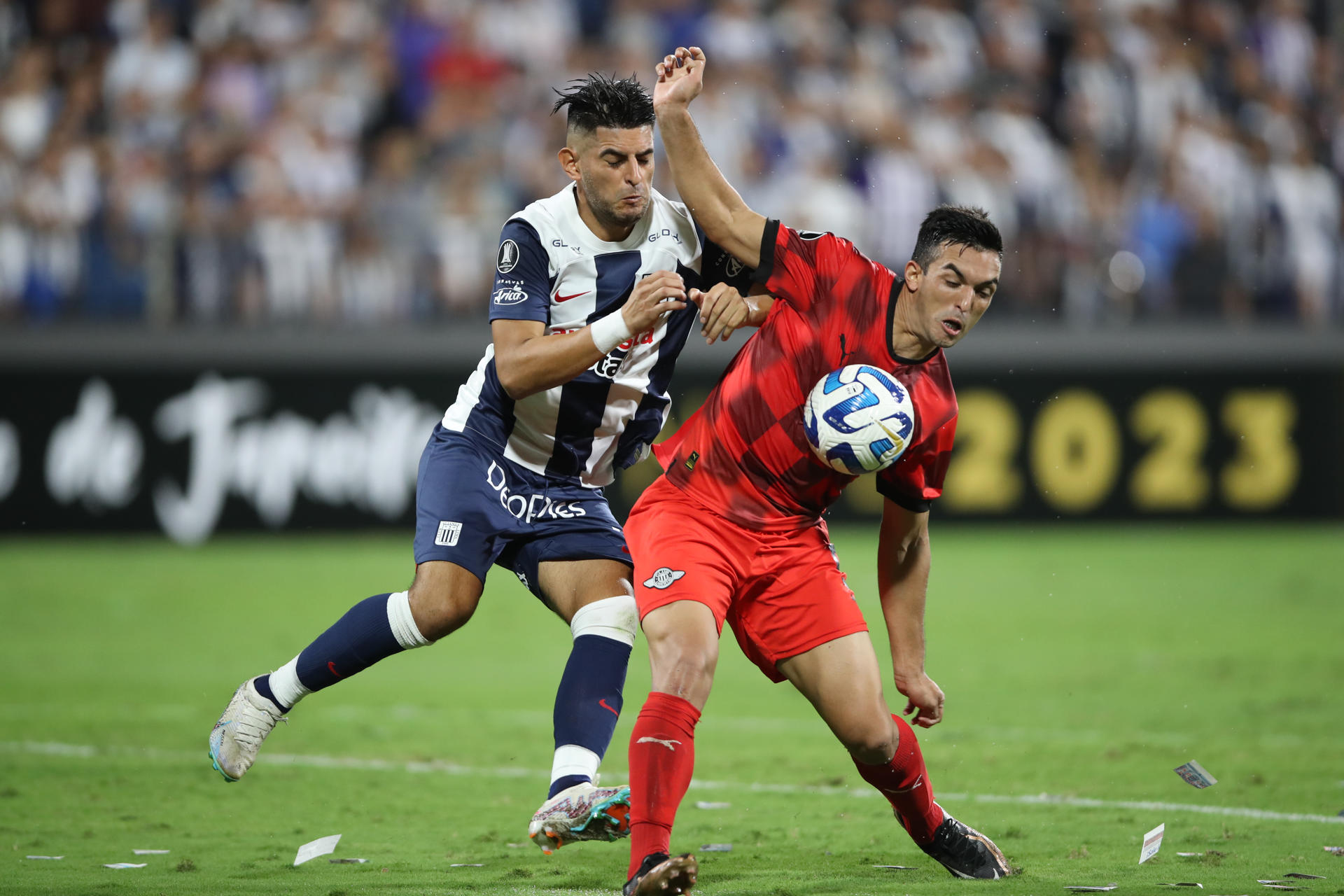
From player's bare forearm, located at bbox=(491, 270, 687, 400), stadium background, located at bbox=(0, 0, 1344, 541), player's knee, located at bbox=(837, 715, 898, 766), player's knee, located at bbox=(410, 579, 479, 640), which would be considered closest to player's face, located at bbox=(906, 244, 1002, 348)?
player's bare forearm, located at bbox=(491, 270, 687, 400)

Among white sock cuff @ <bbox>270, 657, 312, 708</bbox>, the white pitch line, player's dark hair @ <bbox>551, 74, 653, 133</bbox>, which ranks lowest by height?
the white pitch line

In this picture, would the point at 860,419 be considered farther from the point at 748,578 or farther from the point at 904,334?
the point at 748,578

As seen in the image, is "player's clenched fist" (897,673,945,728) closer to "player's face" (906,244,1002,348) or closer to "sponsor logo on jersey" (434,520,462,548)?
"player's face" (906,244,1002,348)

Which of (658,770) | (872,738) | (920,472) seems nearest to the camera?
(658,770)

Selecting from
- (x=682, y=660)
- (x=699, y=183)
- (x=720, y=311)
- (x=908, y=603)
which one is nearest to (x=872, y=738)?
(x=908, y=603)

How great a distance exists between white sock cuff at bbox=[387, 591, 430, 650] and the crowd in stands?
892 centimetres

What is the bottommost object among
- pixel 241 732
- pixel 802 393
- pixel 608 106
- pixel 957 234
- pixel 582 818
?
pixel 582 818

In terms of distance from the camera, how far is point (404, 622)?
5309mm

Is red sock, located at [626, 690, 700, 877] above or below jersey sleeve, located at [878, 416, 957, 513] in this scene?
below

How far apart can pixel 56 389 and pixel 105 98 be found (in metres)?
3.09

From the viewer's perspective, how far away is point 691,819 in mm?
5812

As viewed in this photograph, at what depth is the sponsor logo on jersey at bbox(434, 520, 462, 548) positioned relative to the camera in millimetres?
5379

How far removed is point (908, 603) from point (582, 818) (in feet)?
4.26

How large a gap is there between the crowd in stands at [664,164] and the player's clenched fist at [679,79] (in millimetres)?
8917
